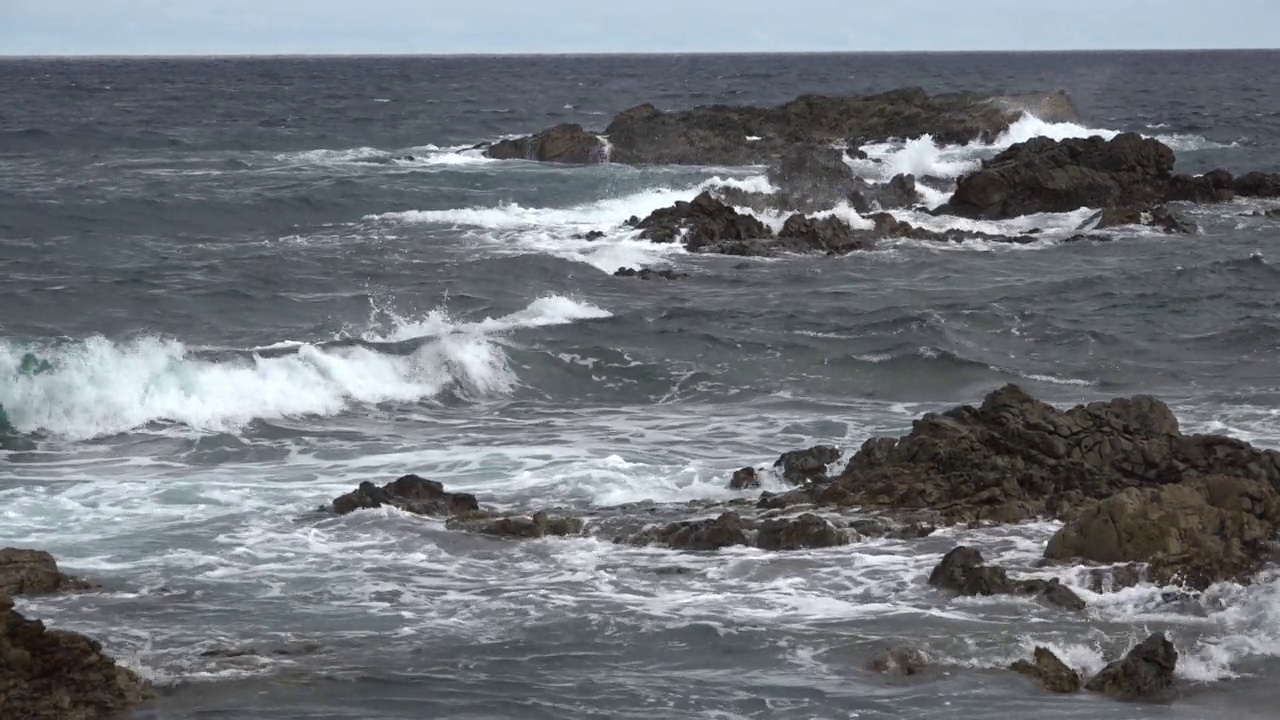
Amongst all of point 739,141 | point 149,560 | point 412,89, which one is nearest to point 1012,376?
point 149,560

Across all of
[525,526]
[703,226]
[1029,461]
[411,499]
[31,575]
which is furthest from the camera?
[703,226]

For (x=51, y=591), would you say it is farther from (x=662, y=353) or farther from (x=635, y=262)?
(x=635, y=262)

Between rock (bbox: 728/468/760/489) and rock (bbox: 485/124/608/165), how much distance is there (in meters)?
32.1

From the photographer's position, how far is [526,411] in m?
19.1

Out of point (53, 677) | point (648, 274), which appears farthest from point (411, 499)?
point (648, 274)

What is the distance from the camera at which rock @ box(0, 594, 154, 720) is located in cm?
930

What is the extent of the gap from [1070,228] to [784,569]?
2134 cm

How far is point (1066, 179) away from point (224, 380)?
20.6 meters

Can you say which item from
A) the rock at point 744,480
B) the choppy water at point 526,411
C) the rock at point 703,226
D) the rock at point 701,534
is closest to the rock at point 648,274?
the choppy water at point 526,411

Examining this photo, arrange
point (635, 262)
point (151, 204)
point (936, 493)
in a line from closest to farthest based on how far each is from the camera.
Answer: point (936, 493) < point (635, 262) < point (151, 204)

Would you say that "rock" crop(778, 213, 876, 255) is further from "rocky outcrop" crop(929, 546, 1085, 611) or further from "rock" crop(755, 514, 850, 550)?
"rocky outcrop" crop(929, 546, 1085, 611)

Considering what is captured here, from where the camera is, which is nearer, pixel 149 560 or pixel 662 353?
pixel 149 560

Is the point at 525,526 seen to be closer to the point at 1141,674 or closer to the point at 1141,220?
the point at 1141,674

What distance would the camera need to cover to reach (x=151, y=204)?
35219 millimetres
